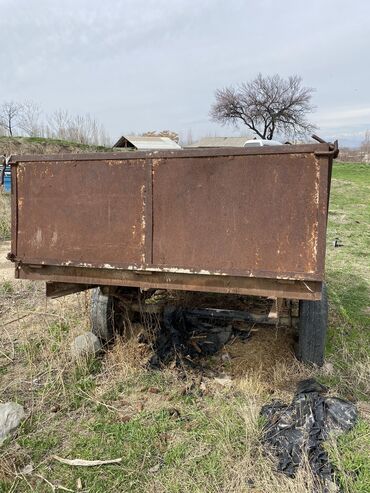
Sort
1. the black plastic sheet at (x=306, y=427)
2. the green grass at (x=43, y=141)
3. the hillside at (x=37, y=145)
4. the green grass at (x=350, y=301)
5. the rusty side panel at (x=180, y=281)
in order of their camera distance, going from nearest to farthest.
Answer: the black plastic sheet at (x=306, y=427) → the rusty side panel at (x=180, y=281) → the green grass at (x=350, y=301) → the hillside at (x=37, y=145) → the green grass at (x=43, y=141)

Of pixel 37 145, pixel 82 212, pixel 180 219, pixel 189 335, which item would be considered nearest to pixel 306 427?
pixel 180 219

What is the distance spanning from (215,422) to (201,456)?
32 centimetres

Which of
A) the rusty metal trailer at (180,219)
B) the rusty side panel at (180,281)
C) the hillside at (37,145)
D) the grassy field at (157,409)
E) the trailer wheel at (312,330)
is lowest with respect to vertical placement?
the grassy field at (157,409)

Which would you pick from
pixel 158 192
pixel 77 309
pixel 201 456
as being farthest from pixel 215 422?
pixel 77 309

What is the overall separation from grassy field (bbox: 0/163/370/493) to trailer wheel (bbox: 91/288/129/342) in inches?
7.1

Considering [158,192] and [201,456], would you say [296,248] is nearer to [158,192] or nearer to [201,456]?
[158,192]

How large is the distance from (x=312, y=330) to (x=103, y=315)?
1.76 m

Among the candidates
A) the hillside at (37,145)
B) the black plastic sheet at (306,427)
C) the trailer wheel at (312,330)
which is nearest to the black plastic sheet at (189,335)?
the trailer wheel at (312,330)

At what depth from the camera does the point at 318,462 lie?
2.32 meters

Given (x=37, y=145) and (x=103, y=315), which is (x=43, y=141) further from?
(x=103, y=315)

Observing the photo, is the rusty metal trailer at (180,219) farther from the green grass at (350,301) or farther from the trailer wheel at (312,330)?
the green grass at (350,301)

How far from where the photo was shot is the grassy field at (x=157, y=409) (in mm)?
2348

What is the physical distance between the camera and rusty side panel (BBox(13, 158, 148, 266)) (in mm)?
2777

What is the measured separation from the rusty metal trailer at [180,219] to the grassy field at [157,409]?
Answer: 2.83 ft
